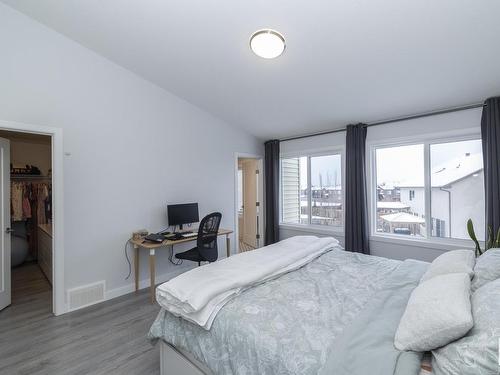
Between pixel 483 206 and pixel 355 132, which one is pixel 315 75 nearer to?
pixel 355 132

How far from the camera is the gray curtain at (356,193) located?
3711mm

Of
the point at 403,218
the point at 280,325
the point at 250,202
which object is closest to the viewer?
the point at 280,325

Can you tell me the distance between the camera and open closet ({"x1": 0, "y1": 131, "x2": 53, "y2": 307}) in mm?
3883

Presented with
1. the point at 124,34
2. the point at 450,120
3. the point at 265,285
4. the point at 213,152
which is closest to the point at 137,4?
the point at 124,34

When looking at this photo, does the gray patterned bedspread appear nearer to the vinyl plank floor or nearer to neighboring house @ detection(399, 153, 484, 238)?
the vinyl plank floor

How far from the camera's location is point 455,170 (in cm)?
322

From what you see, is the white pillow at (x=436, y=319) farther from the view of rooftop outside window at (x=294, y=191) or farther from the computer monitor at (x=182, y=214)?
the view of rooftop outside window at (x=294, y=191)

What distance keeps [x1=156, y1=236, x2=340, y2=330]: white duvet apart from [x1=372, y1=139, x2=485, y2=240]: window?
199 centimetres

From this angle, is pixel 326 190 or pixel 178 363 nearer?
pixel 178 363

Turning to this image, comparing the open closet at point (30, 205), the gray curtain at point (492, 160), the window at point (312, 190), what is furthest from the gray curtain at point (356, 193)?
the open closet at point (30, 205)

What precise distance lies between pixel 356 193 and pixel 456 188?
1.18 m

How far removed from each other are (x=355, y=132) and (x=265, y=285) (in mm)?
2941

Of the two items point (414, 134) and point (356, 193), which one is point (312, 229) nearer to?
point (356, 193)

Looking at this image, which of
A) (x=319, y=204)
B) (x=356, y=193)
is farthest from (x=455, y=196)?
(x=319, y=204)
